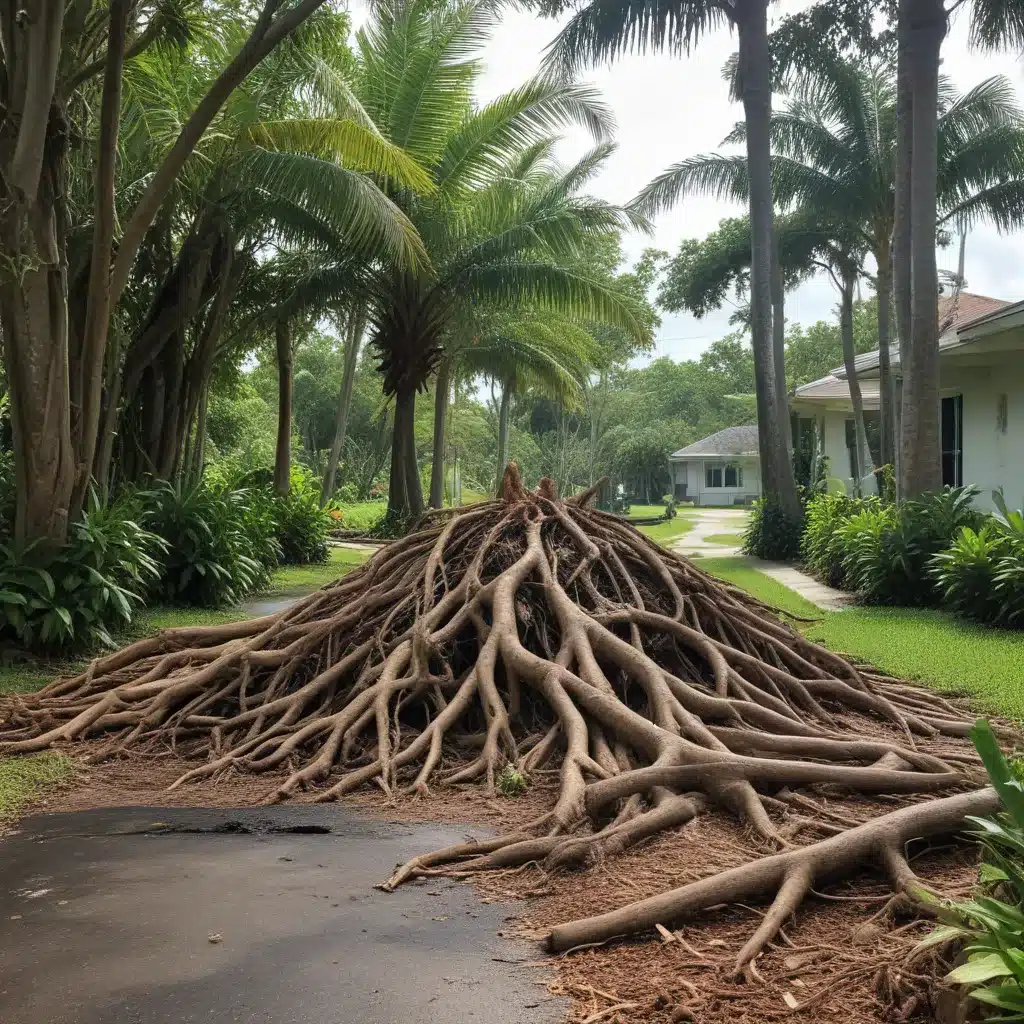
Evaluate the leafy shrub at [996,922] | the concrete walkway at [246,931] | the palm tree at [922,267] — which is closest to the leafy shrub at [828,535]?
the palm tree at [922,267]

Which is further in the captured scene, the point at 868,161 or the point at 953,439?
the point at 868,161

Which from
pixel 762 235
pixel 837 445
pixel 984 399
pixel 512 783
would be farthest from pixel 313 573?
pixel 837 445

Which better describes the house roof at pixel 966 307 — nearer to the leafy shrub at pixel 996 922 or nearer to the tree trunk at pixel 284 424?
the tree trunk at pixel 284 424

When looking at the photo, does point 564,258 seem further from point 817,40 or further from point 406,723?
point 406,723

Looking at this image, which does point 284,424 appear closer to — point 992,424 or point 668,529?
point 992,424

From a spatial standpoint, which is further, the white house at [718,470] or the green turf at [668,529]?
the white house at [718,470]

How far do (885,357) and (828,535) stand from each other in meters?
5.68

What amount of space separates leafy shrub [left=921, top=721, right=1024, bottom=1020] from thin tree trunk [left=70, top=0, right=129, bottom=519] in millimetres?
8682

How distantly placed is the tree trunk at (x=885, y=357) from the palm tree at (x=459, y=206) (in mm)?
5053

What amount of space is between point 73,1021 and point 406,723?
3.63 meters

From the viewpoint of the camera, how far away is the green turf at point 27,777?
555cm

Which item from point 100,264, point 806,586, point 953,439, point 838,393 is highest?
point 838,393

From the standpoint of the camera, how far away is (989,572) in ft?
38.3

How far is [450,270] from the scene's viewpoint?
73.0 ft
